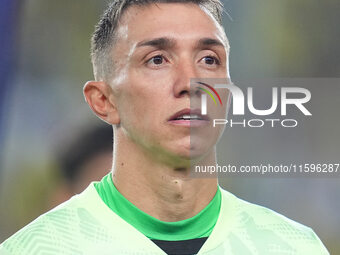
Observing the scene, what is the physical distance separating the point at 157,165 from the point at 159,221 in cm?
27

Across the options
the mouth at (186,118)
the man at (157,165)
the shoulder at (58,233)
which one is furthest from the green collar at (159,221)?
the mouth at (186,118)

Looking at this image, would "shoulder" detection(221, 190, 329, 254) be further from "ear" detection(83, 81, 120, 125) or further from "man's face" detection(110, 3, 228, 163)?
"ear" detection(83, 81, 120, 125)

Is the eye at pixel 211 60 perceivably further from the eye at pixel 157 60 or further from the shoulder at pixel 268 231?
the shoulder at pixel 268 231

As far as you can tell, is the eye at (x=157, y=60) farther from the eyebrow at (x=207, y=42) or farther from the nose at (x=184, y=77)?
the eyebrow at (x=207, y=42)

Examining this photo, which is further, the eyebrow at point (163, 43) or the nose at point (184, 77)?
the eyebrow at point (163, 43)

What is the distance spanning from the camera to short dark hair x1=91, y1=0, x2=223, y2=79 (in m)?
3.35

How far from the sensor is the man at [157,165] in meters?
3.07

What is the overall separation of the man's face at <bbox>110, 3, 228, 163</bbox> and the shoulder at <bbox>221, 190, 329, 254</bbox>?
1.51 ft

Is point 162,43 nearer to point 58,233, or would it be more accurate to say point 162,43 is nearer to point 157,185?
point 157,185

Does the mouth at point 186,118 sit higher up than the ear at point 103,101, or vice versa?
the ear at point 103,101

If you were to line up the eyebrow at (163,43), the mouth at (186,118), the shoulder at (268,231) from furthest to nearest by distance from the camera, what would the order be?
the shoulder at (268,231)
the eyebrow at (163,43)
the mouth at (186,118)

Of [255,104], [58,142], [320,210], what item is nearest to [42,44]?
[58,142]

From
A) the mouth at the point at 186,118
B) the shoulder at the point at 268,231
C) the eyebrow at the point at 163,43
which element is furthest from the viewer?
the shoulder at the point at 268,231

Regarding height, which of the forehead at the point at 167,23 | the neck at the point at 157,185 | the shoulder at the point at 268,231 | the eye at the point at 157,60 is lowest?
the shoulder at the point at 268,231
